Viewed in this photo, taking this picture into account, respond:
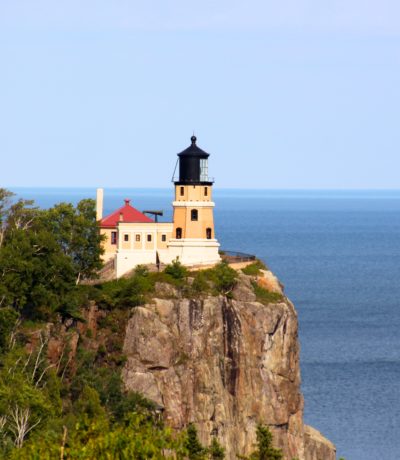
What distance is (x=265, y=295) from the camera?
108 m

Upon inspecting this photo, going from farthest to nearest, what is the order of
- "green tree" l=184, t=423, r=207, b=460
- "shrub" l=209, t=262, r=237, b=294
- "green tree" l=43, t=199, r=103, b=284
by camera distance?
1. "shrub" l=209, t=262, r=237, b=294
2. "green tree" l=43, t=199, r=103, b=284
3. "green tree" l=184, t=423, r=207, b=460

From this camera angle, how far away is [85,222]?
106438mm

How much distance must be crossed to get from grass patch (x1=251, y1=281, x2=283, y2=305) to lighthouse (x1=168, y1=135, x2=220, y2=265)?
4.42 metres

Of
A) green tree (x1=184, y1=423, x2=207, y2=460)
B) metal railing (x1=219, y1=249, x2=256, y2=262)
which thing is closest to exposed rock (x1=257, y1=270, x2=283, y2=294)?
metal railing (x1=219, y1=249, x2=256, y2=262)

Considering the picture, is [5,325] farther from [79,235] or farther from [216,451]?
[216,451]

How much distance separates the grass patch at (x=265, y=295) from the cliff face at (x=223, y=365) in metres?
0.55

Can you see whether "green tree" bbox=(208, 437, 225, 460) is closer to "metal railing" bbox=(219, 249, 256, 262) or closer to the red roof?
"metal railing" bbox=(219, 249, 256, 262)

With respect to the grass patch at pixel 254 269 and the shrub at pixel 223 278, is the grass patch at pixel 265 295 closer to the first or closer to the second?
the grass patch at pixel 254 269

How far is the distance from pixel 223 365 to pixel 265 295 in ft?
20.5

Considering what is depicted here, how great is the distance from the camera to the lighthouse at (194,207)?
112 metres

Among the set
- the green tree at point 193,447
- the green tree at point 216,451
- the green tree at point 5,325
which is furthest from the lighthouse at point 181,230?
the green tree at point 193,447

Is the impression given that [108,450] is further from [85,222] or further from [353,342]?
[353,342]

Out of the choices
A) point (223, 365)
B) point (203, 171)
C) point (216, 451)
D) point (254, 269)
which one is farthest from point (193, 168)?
point (216, 451)

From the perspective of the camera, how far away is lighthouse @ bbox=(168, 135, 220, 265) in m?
112
